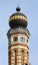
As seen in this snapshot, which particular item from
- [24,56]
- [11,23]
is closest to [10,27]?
[11,23]

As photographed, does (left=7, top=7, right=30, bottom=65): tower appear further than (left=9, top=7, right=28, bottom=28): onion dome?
No

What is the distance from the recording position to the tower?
49781 mm

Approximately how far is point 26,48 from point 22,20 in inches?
150

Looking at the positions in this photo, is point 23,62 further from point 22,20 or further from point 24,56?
point 22,20

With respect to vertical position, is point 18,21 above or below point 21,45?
above

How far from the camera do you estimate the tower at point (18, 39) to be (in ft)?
163

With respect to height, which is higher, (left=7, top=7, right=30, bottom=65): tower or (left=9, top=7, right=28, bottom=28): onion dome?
(left=9, top=7, right=28, bottom=28): onion dome

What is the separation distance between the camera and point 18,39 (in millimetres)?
50812

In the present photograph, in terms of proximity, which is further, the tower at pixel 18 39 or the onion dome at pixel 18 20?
the onion dome at pixel 18 20

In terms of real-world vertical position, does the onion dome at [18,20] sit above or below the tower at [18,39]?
above

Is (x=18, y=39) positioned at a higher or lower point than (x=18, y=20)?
lower

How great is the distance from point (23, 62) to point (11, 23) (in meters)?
5.76

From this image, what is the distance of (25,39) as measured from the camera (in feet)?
168

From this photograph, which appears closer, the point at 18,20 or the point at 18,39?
the point at 18,39
